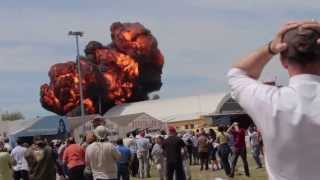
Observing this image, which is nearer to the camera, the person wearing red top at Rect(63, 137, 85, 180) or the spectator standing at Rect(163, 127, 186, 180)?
the person wearing red top at Rect(63, 137, 85, 180)

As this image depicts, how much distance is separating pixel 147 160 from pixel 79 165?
1117 centimetres

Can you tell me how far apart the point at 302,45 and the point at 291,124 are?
0.28 meters

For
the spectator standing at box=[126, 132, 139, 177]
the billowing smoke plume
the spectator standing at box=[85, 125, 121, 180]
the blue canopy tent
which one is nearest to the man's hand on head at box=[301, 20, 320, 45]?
the spectator standing at box=[85, 125, 121, 180]

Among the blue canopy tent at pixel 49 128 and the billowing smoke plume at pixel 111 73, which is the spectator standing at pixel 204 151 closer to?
the blue canopy tent at pixel 49 128

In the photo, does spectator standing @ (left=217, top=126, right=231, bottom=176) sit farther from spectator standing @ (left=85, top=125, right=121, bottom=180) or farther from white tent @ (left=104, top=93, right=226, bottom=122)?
white tent @ (left=104, top=93, right=226, bottom=122)

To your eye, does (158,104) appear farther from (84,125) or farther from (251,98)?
(251,98)

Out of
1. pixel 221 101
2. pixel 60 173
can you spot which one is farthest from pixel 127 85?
pixel 60 173

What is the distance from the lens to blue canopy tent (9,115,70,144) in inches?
1613

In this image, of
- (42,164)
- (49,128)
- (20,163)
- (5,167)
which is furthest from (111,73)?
(42,164)

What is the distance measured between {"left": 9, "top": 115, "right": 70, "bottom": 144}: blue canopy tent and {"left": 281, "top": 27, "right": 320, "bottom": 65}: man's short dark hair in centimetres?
3733

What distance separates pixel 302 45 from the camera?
279cm

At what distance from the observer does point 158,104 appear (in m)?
79.9

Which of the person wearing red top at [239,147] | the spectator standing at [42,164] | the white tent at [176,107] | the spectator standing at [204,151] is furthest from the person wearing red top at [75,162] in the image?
the white tent at [176,107]

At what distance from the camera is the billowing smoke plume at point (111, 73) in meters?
82.6
